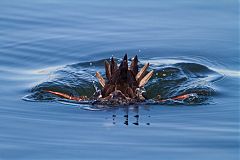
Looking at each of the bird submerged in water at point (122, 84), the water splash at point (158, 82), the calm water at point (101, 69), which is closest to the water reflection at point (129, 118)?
the calm water at point (101, 69)

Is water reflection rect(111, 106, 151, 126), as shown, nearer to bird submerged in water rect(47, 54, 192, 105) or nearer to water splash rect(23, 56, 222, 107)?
bird submerged in water rect(47, 54, 192, 105)

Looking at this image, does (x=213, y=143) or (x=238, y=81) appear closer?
(x=213, y=143)

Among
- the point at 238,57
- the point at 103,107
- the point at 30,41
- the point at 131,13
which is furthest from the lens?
the point at 131,13

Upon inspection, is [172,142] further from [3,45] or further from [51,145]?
[3,45]

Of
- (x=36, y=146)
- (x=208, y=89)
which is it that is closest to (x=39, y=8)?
(x=208, y=89)

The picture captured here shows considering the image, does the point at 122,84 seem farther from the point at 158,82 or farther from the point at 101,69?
the point at 101,69

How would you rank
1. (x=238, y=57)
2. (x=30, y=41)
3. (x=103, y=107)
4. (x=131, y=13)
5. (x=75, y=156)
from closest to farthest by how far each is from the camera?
(x=75, y=156) < (x=103, y=107) < (x=238, y=57) < (x=30, y=41) < (x=131, y=13)

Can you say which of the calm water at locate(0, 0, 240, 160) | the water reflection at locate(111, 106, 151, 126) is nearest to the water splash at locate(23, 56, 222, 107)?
the calm water at locate(0, 0, 240, 160)

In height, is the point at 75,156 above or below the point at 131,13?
below
